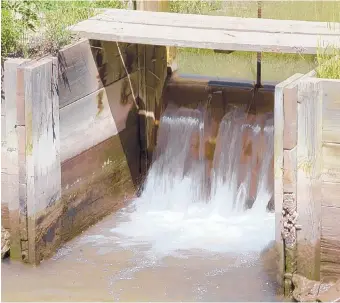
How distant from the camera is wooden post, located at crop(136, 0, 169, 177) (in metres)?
11.3

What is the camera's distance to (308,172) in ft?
26.5

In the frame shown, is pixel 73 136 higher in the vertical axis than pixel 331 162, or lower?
lower

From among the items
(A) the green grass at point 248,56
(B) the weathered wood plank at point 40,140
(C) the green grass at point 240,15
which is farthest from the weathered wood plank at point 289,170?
(A) the green grass at point 248,56

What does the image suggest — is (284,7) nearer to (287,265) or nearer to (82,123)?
(82,123)

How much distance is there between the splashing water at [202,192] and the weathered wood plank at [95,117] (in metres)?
0.54

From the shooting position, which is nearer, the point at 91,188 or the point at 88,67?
the point at 88,67

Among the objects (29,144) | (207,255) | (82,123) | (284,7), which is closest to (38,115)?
(29,144)

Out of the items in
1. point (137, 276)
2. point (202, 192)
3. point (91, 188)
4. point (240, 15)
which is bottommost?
point (137, 276)

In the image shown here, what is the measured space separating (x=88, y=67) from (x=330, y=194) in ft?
9.85

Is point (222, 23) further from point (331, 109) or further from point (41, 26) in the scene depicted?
point (331, 109)

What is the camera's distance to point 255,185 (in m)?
10.6

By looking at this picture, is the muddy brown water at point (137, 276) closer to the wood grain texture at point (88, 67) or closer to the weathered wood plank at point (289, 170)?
the weathered wood plank at point (289, 170)

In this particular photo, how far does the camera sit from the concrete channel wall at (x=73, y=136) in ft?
29.6

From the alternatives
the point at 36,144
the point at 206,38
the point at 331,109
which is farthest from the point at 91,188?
the point at 331,109
